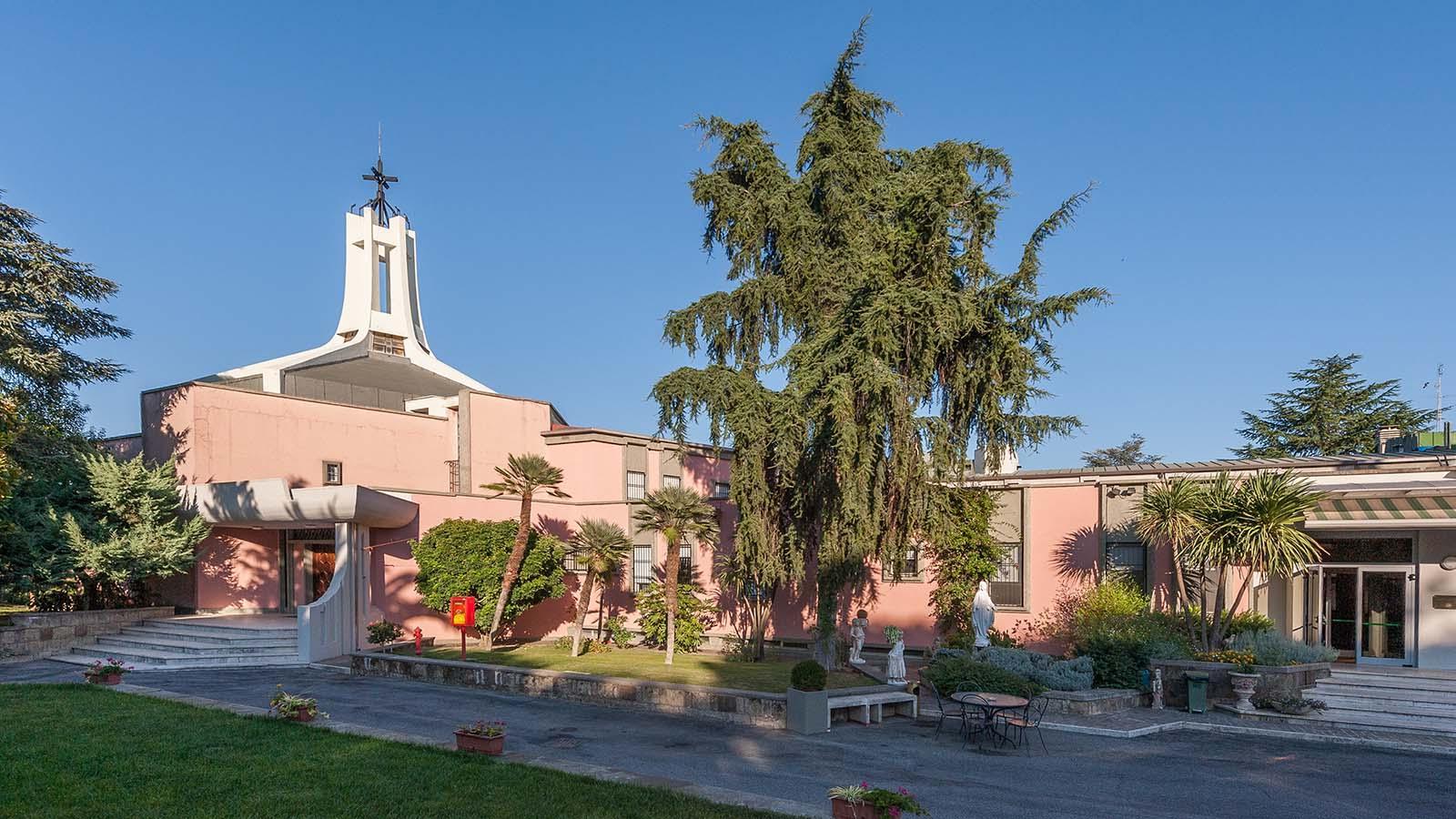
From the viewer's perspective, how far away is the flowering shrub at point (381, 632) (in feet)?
66.1

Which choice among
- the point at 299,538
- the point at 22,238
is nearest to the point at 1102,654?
the point at 299,538

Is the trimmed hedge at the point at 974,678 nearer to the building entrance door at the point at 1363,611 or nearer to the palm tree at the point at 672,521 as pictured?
the palm tree at the point at 672,521

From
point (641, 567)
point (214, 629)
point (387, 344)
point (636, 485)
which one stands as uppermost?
point (387, 344)

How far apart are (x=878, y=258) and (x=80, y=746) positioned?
44.6ft

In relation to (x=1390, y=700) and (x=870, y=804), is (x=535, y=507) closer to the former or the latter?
(x=870, y=804)

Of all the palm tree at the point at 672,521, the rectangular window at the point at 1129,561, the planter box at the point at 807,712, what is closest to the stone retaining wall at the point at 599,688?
the planter box at the point at 807,712

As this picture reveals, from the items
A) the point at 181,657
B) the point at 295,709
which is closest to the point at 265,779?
the point at 295,709

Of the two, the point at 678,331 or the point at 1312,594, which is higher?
the point at 678,331

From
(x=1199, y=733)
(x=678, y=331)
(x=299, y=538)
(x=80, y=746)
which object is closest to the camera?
(x=80, y=746)

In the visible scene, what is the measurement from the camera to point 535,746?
11.0 meters

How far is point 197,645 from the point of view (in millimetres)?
18734

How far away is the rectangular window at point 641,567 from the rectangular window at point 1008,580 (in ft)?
32.0

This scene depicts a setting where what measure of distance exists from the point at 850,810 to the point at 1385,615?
1532 centimetres

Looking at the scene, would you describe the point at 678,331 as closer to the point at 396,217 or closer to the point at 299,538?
the point at 299,538
